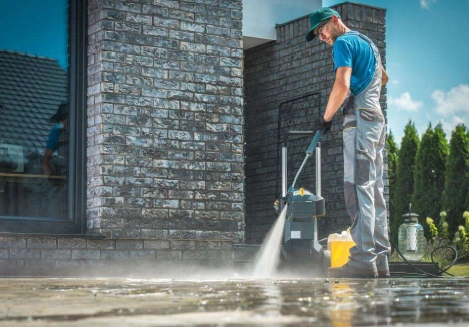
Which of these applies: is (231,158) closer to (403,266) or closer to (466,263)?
(403,266)

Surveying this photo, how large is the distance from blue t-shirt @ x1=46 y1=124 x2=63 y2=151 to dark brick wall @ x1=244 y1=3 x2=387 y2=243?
170 inches

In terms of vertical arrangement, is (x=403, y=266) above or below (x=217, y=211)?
below

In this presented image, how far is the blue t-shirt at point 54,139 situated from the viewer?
27.8 feet

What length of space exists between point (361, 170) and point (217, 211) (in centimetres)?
285

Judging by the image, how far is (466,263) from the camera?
56.0 feet

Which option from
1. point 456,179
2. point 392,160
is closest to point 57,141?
point 456,179

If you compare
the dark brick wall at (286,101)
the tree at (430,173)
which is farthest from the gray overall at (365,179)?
the tree at (430,173)

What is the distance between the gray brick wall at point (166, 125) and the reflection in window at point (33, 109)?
299 millimetres

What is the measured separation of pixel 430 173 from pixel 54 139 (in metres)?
15.3

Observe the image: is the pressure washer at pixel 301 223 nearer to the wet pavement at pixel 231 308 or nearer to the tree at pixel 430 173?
A: the wet pavement at pixel 231 308

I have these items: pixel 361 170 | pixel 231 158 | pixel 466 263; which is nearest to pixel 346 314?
pixel 361 170

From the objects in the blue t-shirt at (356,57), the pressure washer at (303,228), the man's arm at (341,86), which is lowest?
the pressure washer at (303,228)

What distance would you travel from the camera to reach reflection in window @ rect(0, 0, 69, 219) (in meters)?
8.25

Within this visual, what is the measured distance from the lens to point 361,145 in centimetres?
655
